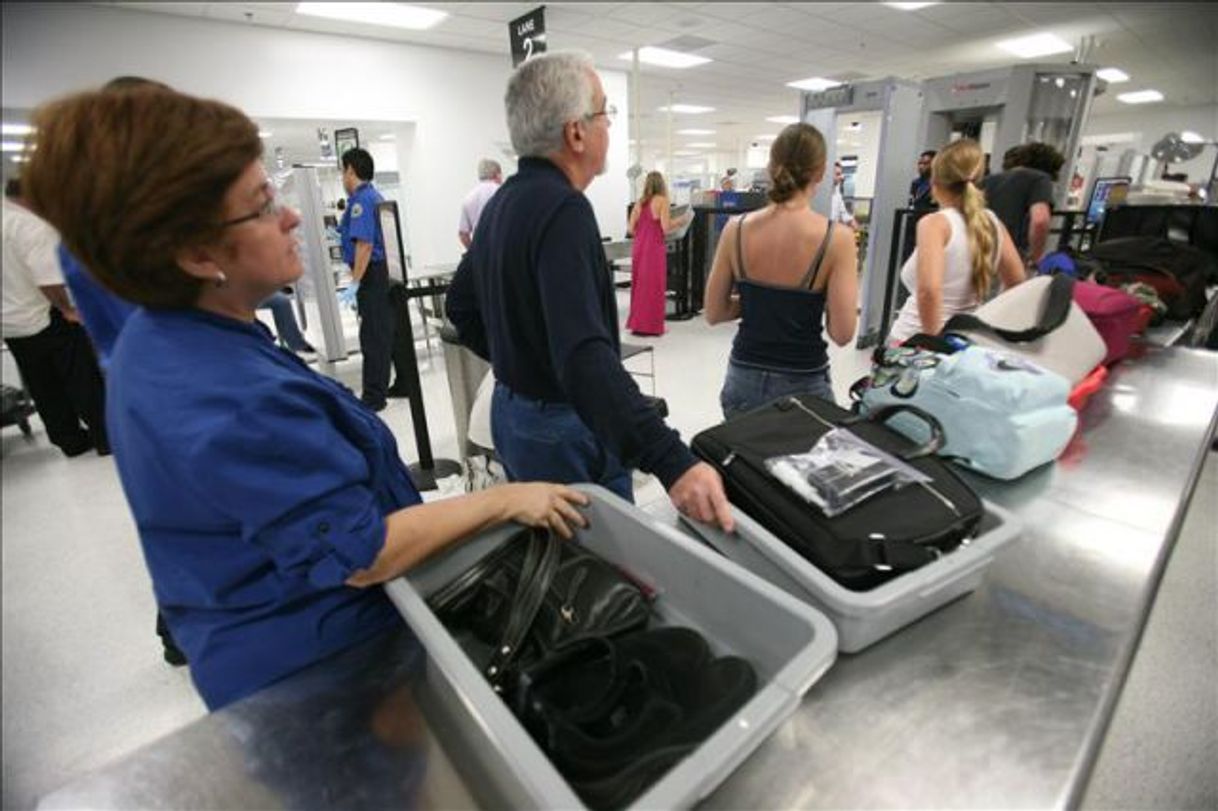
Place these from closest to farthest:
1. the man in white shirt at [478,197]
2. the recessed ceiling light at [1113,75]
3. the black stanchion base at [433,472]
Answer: the black stanchion base at [433,472] → the man in white shirt at [478,197] → the recessed ceiling light at [1113,75]

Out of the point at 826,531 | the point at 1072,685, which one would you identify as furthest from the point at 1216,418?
the point at 826,531

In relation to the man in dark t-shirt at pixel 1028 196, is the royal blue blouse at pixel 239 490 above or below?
below

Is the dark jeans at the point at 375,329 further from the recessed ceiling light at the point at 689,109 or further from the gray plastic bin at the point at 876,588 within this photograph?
the recessed ceiling light at the point at 689,109

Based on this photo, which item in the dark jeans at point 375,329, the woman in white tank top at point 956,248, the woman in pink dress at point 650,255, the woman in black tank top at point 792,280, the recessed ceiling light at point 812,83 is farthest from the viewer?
the recessed ceiling light at point 812,83

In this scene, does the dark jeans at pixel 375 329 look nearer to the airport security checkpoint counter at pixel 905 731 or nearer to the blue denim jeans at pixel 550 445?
the blue denim jeans at pixel 550 445

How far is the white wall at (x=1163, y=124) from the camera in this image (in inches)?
570

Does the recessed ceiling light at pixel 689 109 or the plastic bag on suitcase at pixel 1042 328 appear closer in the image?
the plastic bag on suitcase at pixel 1042 328

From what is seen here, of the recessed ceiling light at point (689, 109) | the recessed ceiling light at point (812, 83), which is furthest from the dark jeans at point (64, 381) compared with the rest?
the recessed ceiling light at point (689, 109)

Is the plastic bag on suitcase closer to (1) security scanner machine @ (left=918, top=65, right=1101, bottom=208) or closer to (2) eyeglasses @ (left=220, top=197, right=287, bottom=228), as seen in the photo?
(2) eyeglasses @ (left=220, top=197, right=287, bottom=228)

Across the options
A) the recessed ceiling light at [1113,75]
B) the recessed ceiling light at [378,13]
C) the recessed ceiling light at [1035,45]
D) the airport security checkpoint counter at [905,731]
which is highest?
the recessed ceiling light at [1035,45]

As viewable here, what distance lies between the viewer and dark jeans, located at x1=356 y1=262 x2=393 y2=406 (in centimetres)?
415

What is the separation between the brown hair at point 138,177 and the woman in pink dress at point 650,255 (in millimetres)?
5218

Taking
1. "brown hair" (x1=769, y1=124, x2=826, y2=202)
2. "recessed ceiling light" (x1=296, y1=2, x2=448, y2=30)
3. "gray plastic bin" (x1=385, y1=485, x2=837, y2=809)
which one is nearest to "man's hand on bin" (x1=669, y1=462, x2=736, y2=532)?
Answer: "gray plastic bin" (x1=385, y1=485, x2=837, y2=809)

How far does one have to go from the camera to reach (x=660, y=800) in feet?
1.53
